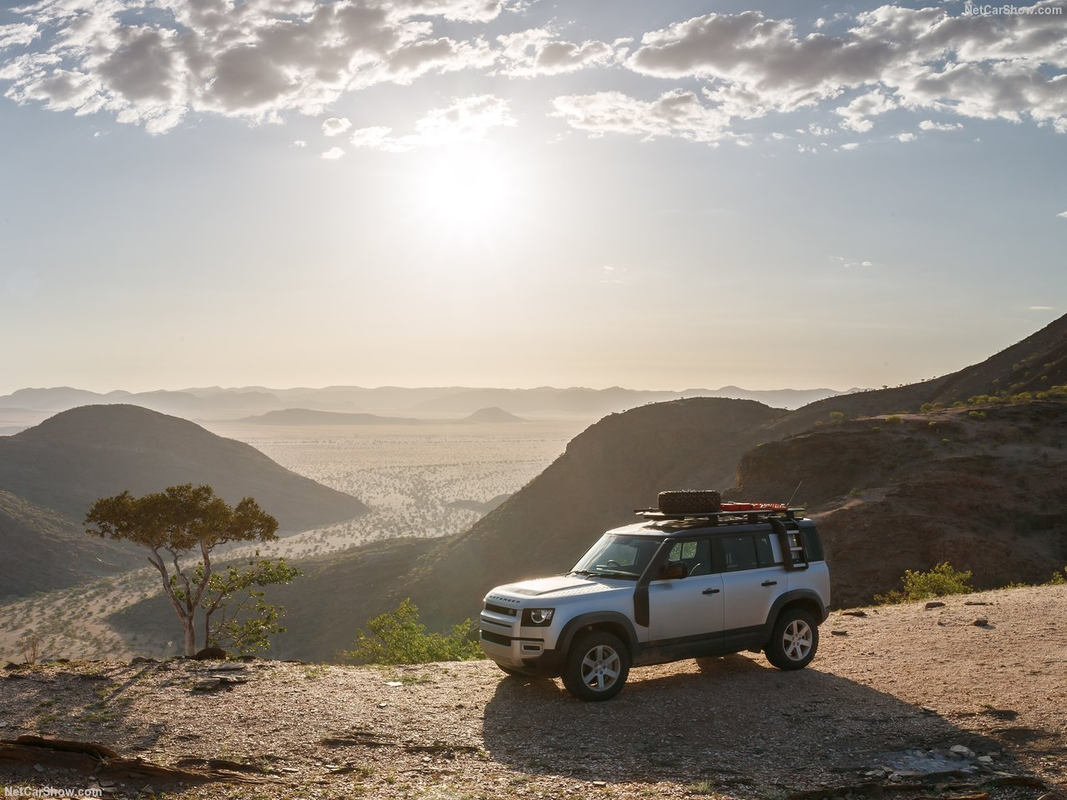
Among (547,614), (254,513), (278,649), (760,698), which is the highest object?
(254,513)

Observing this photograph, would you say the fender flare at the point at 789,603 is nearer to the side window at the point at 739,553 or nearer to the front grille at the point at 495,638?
the side window at the point at 739,553

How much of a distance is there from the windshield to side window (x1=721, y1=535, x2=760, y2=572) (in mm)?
1163

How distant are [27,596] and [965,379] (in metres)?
70.0

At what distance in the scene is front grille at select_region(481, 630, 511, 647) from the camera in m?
10.9

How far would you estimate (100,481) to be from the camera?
8769 cm

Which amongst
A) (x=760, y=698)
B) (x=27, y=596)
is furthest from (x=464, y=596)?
(x=760, y=698)

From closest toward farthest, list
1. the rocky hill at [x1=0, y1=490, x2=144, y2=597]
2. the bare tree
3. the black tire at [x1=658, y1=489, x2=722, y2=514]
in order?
the black tire at [x1=658, y1=489, x2=722, y2=514]
the bare tree
the rocky hill at [x1=0, y1=490, x2=144, y2=597]

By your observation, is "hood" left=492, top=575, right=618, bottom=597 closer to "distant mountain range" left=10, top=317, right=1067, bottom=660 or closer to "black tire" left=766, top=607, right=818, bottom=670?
"black tire" left=766, top=607, right=818, bottom=670

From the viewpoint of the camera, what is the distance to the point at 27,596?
2258 inches

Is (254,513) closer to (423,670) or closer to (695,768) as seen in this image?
(423,670)

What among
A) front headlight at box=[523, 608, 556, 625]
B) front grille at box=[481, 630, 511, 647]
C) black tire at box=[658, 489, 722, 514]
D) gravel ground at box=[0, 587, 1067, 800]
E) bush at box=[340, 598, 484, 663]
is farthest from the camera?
bush at box=[340, 598, 484, 663]

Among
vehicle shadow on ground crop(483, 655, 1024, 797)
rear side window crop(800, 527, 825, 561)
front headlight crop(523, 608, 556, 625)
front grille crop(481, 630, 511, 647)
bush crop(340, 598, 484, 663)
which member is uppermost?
rear side window crop(800, 527, 825, 561)

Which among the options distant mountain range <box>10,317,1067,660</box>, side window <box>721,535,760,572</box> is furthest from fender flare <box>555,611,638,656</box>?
distant mountain range <box>10,317,1067,660</box>

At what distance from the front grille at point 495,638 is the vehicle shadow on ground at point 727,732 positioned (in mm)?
798
